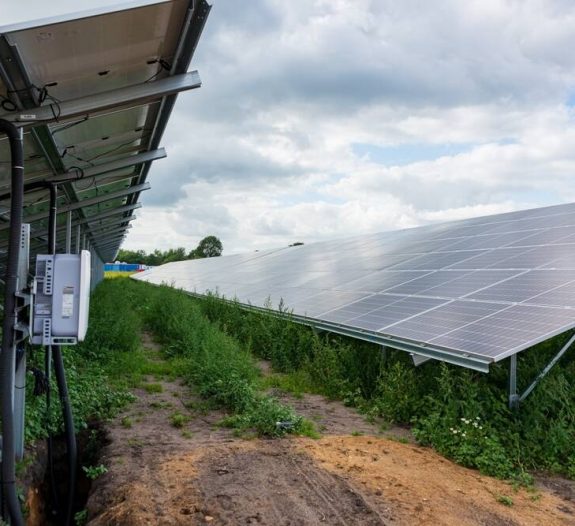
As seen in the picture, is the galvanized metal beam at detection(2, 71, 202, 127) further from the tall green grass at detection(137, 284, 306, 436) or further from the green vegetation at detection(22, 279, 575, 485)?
the tall green grass at detection(137, 284, 306, 436)

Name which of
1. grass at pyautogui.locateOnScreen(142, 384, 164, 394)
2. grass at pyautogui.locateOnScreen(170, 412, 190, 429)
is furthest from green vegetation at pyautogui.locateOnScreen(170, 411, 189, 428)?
grass at pyautogui.locateOnScreen(142, 384, 164, 394)

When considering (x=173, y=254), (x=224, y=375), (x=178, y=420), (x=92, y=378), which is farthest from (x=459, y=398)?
(x=173, y=254)

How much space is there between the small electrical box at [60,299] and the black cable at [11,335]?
0.62ft

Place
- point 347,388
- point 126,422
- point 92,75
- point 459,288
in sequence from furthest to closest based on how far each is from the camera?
point 459,288 < point 347,388 < point 126,422 < point 92,75

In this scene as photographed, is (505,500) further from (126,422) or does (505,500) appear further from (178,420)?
(126,422)

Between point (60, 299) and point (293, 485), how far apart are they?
8.48ft

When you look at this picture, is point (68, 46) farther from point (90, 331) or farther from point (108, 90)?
point (90, 331)

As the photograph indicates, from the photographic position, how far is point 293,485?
15.9 feet

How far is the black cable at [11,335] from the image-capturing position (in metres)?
3.95

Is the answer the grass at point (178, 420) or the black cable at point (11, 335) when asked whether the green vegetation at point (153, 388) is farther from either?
the black cable at point (11, 335)

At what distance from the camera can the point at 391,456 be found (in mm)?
5664

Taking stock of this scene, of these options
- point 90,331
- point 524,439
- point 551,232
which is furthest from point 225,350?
point 551,232

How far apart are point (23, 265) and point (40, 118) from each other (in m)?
1.25

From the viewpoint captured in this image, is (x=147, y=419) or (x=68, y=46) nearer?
(x=68, y=46)
